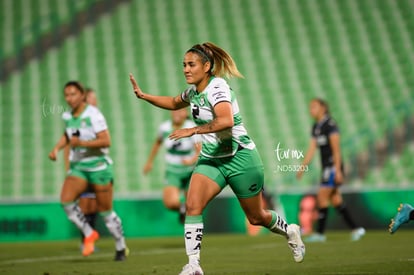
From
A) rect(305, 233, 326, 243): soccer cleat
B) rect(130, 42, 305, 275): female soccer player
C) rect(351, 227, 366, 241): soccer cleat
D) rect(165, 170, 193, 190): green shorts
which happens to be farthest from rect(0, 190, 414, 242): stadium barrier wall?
rect(130, 42, 305, 275): female soccer player

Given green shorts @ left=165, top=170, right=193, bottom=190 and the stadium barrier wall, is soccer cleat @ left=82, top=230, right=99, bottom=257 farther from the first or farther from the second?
the stadium barrier wall

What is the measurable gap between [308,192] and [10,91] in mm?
8761

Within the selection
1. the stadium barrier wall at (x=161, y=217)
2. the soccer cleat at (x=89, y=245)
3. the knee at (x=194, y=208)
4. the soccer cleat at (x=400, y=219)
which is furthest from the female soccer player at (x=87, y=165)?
the stadium barrier wall at (x=161, y=217)

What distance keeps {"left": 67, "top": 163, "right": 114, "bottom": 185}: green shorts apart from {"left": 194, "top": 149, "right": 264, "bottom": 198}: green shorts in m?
3.16

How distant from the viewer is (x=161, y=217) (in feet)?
56.3

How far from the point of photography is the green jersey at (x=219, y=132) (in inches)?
302

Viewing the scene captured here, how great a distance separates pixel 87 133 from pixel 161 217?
665 centimetres

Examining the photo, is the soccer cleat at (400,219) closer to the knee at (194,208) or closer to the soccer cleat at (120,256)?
the knee at (194,208)

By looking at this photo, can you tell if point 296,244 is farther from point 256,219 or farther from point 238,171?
point 238,171

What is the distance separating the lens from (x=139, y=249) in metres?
13.1

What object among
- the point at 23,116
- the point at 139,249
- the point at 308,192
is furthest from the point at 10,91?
the point at 139,249

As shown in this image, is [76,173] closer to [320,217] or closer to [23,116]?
[320,217]

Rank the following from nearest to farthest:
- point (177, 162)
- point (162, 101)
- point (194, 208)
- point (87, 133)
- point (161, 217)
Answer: point (194, 208) < point (162, 101) < point (87, 133) < point (177, 162) < point (161, 217)

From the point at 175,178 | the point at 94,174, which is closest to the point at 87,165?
the point at 94,174
